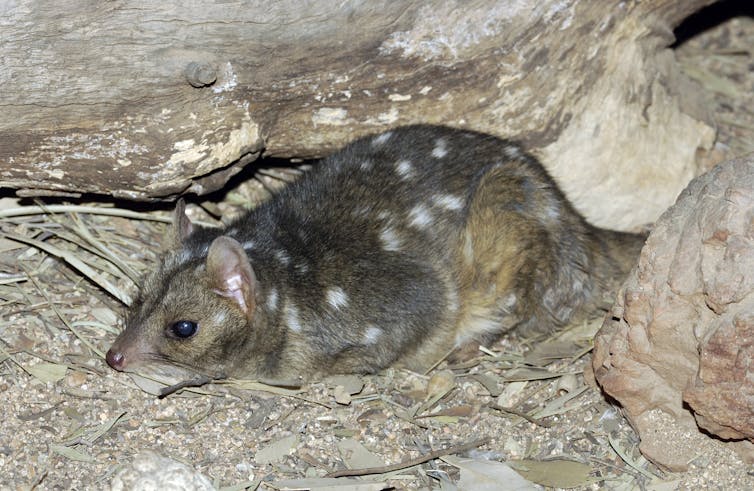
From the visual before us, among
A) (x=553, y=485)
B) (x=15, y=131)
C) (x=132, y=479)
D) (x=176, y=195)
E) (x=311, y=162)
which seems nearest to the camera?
(x=132, y=479)

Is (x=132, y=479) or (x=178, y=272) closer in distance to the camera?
(x=132, y=479)

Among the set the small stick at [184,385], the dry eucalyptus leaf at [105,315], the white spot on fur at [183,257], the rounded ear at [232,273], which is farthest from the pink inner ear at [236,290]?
the dry eucalyptus leaf at [105,315]

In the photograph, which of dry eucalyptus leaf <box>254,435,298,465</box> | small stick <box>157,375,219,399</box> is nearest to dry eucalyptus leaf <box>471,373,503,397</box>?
dry eucalyptus leaf <box>254,435,298,465</box>

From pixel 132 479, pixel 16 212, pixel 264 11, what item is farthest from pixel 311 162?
pixel 132 479

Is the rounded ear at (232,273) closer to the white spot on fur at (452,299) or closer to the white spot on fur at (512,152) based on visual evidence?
the white spot on fur at (452,299)

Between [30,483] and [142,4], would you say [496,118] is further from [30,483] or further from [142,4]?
[30,483]

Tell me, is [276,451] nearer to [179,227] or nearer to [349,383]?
[349,383]

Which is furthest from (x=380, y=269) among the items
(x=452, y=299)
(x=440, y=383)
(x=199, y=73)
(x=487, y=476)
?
(x=199, y=73)
